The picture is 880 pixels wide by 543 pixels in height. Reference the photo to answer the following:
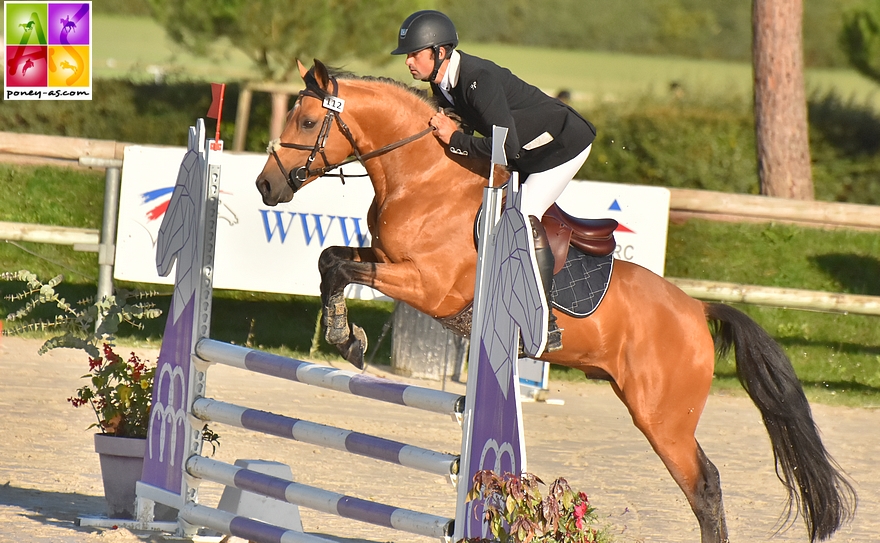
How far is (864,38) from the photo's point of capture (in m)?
12.5

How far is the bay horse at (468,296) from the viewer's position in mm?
3588

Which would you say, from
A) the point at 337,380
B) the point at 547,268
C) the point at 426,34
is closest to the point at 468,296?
Answer: the point at 547,268

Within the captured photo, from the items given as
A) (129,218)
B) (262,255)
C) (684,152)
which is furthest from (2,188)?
(684,152)

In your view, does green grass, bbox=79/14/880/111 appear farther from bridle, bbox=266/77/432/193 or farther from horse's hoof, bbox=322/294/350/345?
horse's hoof, bbox=322/294/350/345

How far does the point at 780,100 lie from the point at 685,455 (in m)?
5.35

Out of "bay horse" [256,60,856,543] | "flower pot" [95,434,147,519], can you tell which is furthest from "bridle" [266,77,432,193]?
"flower pot" [95,434,147,519]

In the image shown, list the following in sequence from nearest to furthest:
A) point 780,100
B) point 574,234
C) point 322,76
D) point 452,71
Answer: point 452,71
point 322,76
point 574,234
point 780,100

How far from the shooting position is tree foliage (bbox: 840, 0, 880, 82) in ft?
40.8

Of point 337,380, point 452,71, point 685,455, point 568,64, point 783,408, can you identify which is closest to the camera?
point 337,380

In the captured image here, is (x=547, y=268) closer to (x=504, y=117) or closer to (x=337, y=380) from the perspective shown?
(x=504, y=117)

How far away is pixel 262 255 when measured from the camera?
6488 millimetres

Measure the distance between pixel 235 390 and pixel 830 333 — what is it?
4.26m

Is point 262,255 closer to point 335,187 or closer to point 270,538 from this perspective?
point 335,187

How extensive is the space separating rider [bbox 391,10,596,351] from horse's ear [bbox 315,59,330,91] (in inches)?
10.3
